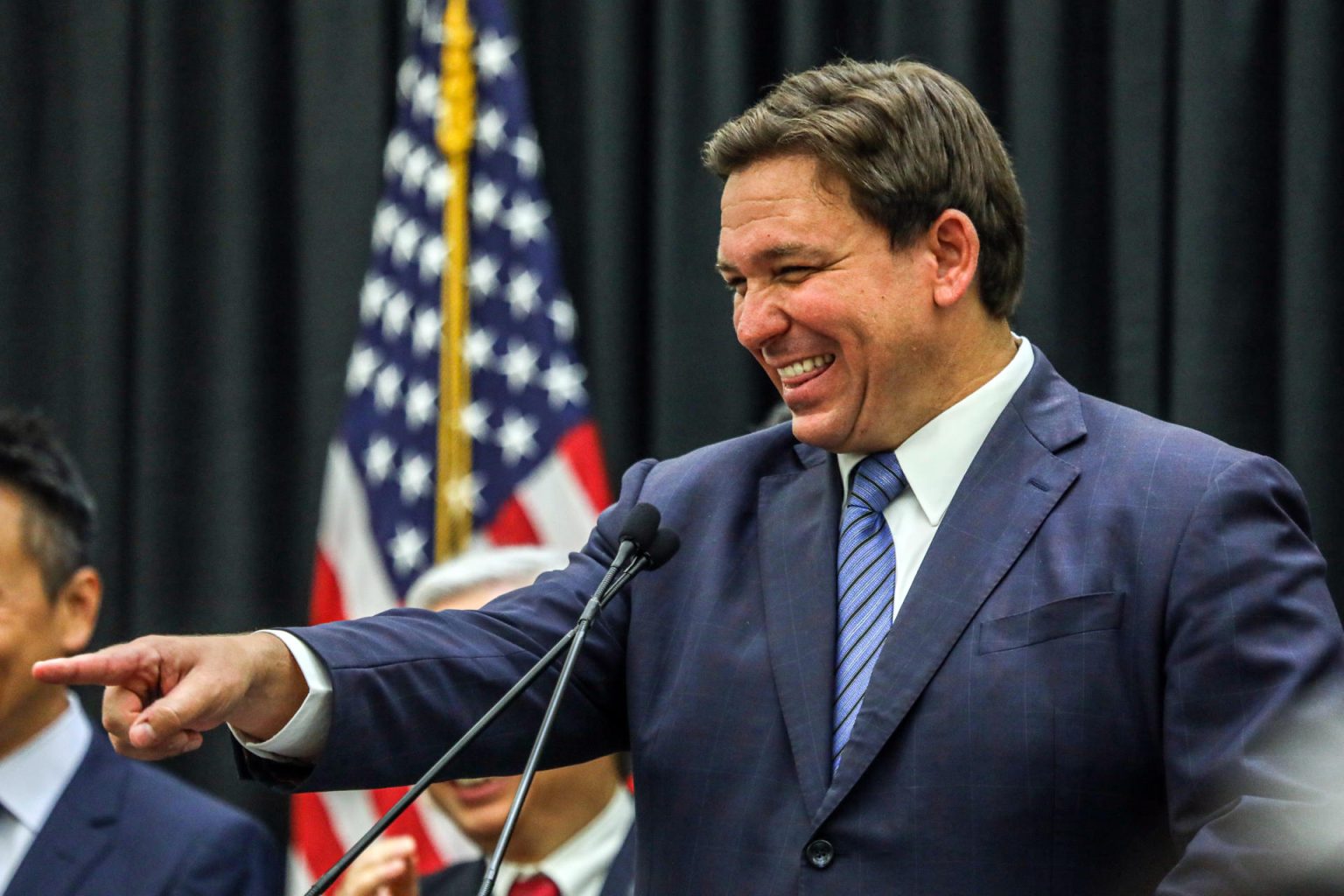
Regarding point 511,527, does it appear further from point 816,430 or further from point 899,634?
point 899,634

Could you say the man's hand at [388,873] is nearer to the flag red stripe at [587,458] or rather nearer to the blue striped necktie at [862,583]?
the blue striped necktie at [862,583]

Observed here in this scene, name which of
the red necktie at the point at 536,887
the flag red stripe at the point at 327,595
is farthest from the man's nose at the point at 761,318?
the flag red stripe at the point at 327,595

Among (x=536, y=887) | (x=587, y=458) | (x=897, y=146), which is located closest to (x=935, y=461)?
(x=897, y=146)

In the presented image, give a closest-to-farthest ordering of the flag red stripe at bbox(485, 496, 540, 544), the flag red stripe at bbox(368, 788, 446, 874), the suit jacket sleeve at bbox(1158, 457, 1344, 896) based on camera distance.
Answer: the suit jacket sleeve at bbox(1158, 457, 1344, 896) → the flag red stripe at bbox(368, 788, 446, 874) → the flag red stripe at bbox(485, 496, 540, 544)

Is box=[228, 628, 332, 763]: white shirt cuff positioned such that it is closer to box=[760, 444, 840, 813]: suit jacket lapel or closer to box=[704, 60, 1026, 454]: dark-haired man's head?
box=[760, 444, 840, 813]: suit jacket lapel

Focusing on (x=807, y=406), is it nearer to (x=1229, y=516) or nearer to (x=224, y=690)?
(x=1229, y=516)

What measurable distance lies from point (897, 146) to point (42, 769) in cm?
196

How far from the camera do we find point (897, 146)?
182 centimetres

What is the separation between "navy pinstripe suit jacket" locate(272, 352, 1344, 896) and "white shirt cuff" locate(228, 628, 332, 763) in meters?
0.02

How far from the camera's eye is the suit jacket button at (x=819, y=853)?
1.62 metres

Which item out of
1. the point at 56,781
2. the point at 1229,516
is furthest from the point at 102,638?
the point at 1229,516

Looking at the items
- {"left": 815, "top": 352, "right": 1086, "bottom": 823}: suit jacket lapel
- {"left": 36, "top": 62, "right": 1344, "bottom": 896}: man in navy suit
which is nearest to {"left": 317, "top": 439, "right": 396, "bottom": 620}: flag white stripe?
{"left": 36, "top": 62, "right": 1344, "bottom": 896}: man in navy suit

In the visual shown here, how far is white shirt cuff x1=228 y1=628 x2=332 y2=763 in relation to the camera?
166 centimetres

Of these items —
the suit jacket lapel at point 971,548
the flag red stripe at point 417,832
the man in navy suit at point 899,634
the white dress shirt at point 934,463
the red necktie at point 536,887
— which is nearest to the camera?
the man in navy suit at point 899,634
